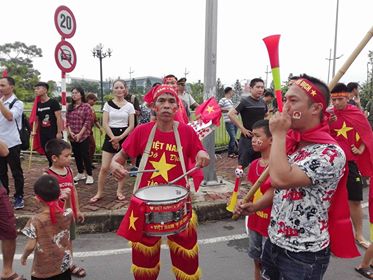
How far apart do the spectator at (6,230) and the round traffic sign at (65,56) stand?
119 inches

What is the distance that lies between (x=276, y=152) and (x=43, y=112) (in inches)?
189

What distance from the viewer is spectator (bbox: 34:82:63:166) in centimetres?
546

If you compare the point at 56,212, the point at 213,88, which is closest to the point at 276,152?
the point at 56,212

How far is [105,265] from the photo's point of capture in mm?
3463

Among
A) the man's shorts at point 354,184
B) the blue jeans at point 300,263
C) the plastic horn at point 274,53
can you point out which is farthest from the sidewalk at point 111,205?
the plastic horn at point 274,53

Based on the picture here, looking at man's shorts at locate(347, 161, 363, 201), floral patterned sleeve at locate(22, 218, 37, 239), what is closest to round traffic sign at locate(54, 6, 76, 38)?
floral patterned sleeve at locate(22, 218, 37, 239)

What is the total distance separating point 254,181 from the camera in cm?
296

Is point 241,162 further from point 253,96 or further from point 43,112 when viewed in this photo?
point 43,112

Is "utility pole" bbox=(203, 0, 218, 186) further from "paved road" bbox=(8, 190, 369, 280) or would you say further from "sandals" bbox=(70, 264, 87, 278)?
"sandals" bbox=(70, 264, 87, 278)

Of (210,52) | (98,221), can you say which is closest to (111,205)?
(98,221)

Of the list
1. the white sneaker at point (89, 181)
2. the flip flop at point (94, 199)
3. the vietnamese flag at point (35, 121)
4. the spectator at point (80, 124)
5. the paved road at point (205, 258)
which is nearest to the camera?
the paved road at point (205, 258)

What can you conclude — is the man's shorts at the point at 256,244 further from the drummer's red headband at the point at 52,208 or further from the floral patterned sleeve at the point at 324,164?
the drummer's red headband at the point at 52,208

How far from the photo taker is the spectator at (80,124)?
5.92 m

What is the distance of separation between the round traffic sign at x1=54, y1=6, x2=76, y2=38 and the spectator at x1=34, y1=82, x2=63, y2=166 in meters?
1.01
